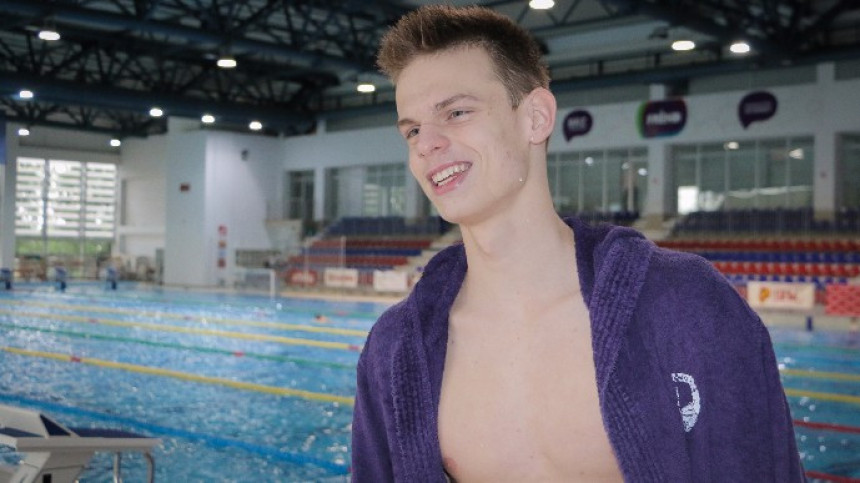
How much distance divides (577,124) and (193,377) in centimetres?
1771

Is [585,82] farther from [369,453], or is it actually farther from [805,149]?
[369,453]

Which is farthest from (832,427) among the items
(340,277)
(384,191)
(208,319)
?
(384,191)

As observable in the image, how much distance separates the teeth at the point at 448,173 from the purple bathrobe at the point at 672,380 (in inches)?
10.7

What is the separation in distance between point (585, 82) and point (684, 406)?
23.1 meters

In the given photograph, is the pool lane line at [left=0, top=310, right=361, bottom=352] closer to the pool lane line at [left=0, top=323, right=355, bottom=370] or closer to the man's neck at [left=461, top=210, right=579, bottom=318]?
the pool lane line at [left=0, top=323, right=355, bottom=370]

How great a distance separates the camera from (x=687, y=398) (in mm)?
1375

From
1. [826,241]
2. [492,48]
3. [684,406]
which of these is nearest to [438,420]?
[684,406]

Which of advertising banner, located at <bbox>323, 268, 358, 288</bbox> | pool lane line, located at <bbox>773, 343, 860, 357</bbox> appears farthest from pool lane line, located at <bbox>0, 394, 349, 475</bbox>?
advertising banner, located at <bbox>323, 268, 358, 288</bbox>

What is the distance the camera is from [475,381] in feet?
5.58

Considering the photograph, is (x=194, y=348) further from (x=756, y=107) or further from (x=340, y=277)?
(x=756, y=107)

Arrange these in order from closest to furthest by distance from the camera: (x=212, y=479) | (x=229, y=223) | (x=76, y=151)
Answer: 1. (x=212, y=479)
2. (x=229, y=223)
3. (x=76, y=151)

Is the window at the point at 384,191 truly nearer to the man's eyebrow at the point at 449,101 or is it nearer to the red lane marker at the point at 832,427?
the red lane marker at the point at 832,427

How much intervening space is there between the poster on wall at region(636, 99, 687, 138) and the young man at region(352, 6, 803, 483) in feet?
74.3

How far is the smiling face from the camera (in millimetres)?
1622
